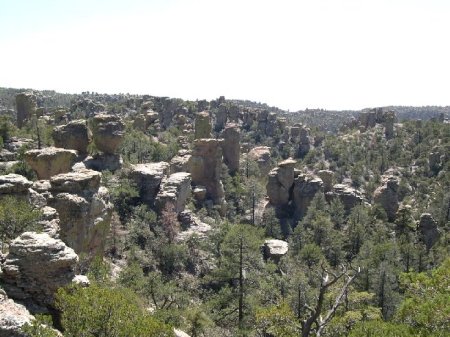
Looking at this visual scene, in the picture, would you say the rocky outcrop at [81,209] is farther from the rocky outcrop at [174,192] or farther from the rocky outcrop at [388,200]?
the rocky outcrop at [388,200]

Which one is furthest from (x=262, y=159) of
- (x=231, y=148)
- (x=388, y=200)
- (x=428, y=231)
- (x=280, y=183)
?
(x=428, y=231)

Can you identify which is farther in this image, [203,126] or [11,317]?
[203,126]

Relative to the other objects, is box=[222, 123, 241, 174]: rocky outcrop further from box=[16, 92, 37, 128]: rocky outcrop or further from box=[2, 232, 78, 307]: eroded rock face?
box=[2, 232, 78, 307]: eroded rock face

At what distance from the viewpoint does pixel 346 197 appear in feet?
223

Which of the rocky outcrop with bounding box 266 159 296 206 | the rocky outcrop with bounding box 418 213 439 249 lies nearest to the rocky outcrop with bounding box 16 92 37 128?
the rocky outcrop with bounding box 266 159 296 206

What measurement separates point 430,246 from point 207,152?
3278 cm

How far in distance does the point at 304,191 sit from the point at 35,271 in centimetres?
5344

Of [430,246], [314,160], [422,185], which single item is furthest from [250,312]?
[314,160]

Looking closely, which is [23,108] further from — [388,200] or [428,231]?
[428,231]

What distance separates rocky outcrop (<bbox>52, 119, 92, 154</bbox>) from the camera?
53.4 m

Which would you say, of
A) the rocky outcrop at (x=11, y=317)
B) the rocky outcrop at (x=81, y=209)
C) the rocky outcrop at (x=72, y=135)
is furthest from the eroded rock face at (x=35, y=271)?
the rocky outcrop at (x=72, y=135)

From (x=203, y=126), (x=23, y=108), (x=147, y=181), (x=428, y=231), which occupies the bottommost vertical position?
(x=428, y=231)

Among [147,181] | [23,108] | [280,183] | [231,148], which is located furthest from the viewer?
[23,108]

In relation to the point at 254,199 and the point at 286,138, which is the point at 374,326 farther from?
the point at 286,138
